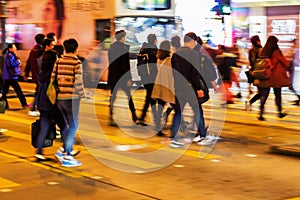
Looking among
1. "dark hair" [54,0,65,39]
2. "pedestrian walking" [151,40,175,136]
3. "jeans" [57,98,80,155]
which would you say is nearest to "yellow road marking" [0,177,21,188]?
"jeans" [57,98,80,155]

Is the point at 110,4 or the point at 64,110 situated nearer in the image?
the point at 64,110

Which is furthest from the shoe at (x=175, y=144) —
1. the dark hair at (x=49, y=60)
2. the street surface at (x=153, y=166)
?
the dark hair at (x=49, y=60)

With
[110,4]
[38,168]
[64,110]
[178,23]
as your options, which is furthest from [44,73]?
[178,23]

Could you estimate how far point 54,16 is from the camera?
20484 mm

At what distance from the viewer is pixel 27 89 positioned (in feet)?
64.4

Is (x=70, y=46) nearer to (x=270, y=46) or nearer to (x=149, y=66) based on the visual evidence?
(x=149, y=66)

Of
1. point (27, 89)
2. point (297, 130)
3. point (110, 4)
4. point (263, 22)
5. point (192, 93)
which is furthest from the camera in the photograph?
point (263, 22)

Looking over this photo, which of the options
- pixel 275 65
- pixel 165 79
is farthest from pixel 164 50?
pixel 275 65

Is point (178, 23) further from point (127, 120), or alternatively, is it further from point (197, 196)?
point (197, 196)

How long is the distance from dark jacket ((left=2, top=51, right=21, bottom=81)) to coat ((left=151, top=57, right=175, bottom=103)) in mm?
4905

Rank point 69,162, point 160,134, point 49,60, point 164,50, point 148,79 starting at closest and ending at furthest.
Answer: point 69,162 → point 49,60 → point 164,50 → point 160,134 → point 148,79

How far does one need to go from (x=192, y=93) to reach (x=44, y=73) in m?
2.41

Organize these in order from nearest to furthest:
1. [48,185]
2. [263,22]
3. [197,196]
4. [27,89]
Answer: [197,196] → [48,185] → [27,89] → [263,22]

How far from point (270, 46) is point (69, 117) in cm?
529
